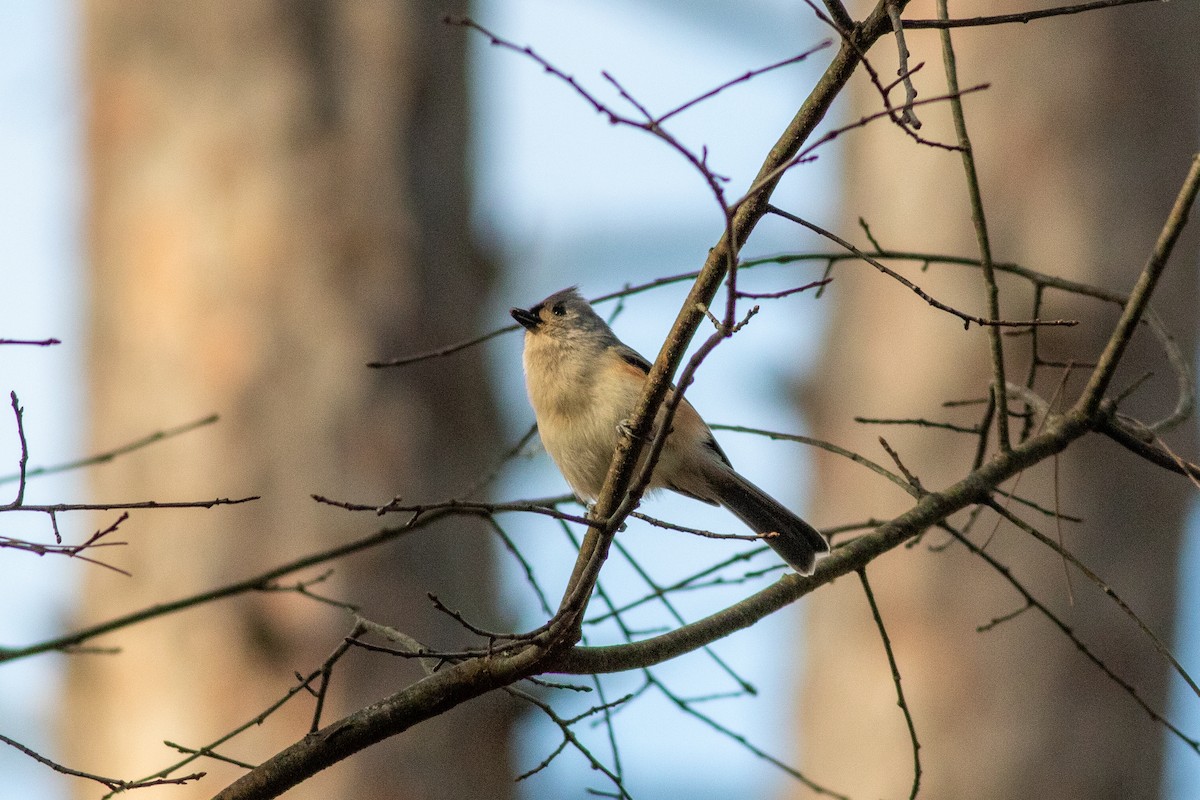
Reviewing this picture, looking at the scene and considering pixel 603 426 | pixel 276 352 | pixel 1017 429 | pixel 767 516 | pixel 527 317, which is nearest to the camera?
pixel 603 426

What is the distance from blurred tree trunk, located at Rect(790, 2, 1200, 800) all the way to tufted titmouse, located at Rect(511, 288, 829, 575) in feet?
3.61

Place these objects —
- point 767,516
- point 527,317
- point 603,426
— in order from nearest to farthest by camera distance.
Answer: point 603,426 < point 767,516 < point 527,317

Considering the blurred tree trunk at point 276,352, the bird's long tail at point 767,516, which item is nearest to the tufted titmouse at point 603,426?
the bird's long tail at point 767,516

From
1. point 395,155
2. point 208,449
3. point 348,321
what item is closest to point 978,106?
point 395,155

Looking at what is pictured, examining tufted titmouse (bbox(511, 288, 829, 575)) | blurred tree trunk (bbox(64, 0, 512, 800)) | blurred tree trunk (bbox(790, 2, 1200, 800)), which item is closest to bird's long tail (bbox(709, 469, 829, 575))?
tufted titmouse (bbox(511, 288, 829, 575))

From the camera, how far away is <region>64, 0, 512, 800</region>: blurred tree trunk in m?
4.42

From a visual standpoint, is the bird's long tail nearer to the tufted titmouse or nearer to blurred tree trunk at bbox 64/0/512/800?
the tufted titmouse

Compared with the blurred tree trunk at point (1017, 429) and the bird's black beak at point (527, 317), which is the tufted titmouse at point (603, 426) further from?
the blurred tree trunk at point (1017, 429)

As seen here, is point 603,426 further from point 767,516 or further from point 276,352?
point 276,352

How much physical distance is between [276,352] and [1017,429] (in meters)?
3.02

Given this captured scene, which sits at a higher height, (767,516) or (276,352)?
(276,352)

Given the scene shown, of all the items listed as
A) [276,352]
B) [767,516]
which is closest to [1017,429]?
[767,516]

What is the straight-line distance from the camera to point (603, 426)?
3.74m

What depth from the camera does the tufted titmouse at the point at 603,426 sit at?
148 inches
